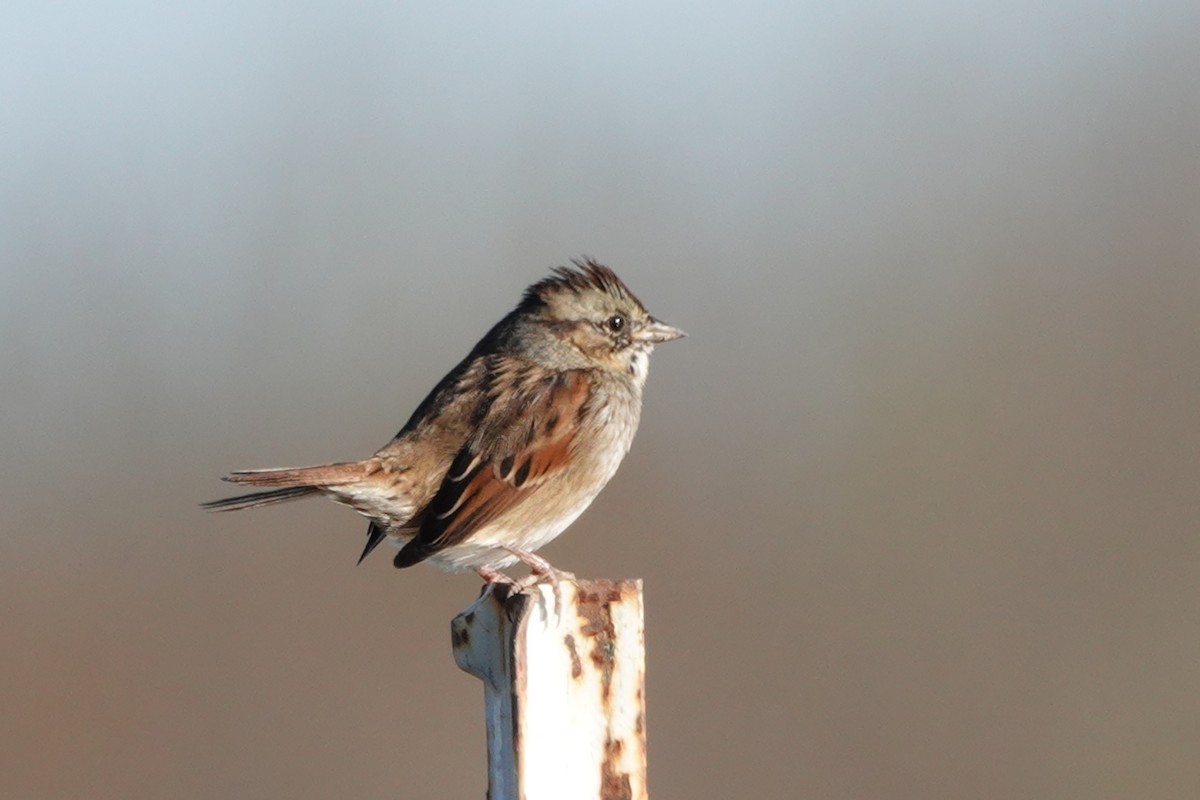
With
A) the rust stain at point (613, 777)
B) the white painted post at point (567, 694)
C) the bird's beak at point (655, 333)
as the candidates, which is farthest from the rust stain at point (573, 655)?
the bird's beak at point (655, 333)

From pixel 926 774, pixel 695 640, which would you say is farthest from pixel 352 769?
pixel 926 774

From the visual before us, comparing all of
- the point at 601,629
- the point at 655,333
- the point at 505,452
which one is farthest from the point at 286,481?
the point at 601,629

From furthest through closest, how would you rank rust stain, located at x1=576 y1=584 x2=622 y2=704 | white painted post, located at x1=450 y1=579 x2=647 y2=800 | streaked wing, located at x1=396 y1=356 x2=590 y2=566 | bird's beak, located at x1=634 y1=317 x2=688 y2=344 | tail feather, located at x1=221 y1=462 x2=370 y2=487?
bird's beak, located at x1=634 y1=317 x2=688 y2=344 < streaked wing, located at x1=396 y1=356 x2=590 y2=566 < tail feather, located at x1=221 y1=462 x2=370 y2=487 < rust stain, located at x1=576 y1=584 x2=622 y2=704 < white painted post, located at x1=450 y1=579 x2=647 y2=800

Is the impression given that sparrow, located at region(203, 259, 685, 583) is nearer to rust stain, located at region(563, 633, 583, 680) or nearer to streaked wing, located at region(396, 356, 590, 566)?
streaked wing, located at region(396, 356, 590, 566)

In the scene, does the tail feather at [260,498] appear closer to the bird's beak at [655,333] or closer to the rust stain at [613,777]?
the bird's beak at [655,333]

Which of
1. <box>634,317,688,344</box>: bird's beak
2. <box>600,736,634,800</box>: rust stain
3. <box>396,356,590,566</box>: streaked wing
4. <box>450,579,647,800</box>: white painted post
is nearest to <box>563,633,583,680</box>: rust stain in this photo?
<box>450,579,647,800</box>: white painted post

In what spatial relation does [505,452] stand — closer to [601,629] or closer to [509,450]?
A: [509,450]

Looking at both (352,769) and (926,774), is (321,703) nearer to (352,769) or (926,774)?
(352,769)
